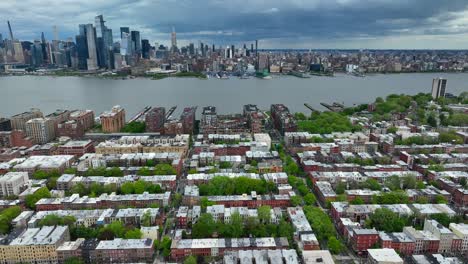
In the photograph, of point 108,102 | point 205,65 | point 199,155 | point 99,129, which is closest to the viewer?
point 199,155

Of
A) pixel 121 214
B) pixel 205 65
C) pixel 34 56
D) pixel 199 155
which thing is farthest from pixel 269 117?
pixel 34 56

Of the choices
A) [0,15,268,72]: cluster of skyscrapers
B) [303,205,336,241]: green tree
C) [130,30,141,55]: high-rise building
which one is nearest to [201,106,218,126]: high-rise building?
[303,205,336,241]: green tree

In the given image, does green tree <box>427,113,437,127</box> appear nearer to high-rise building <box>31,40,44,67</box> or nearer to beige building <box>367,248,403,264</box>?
beige building <box>367,248,403,264</box>

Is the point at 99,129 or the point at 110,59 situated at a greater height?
the point at 110,59

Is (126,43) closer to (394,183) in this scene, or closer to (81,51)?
(81,51)

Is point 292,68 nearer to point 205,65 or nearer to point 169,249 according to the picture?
point 205,65

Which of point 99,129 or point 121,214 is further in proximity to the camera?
point 99,129

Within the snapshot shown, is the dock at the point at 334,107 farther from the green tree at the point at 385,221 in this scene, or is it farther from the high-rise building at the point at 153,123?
the green tree at the point at 385,221
